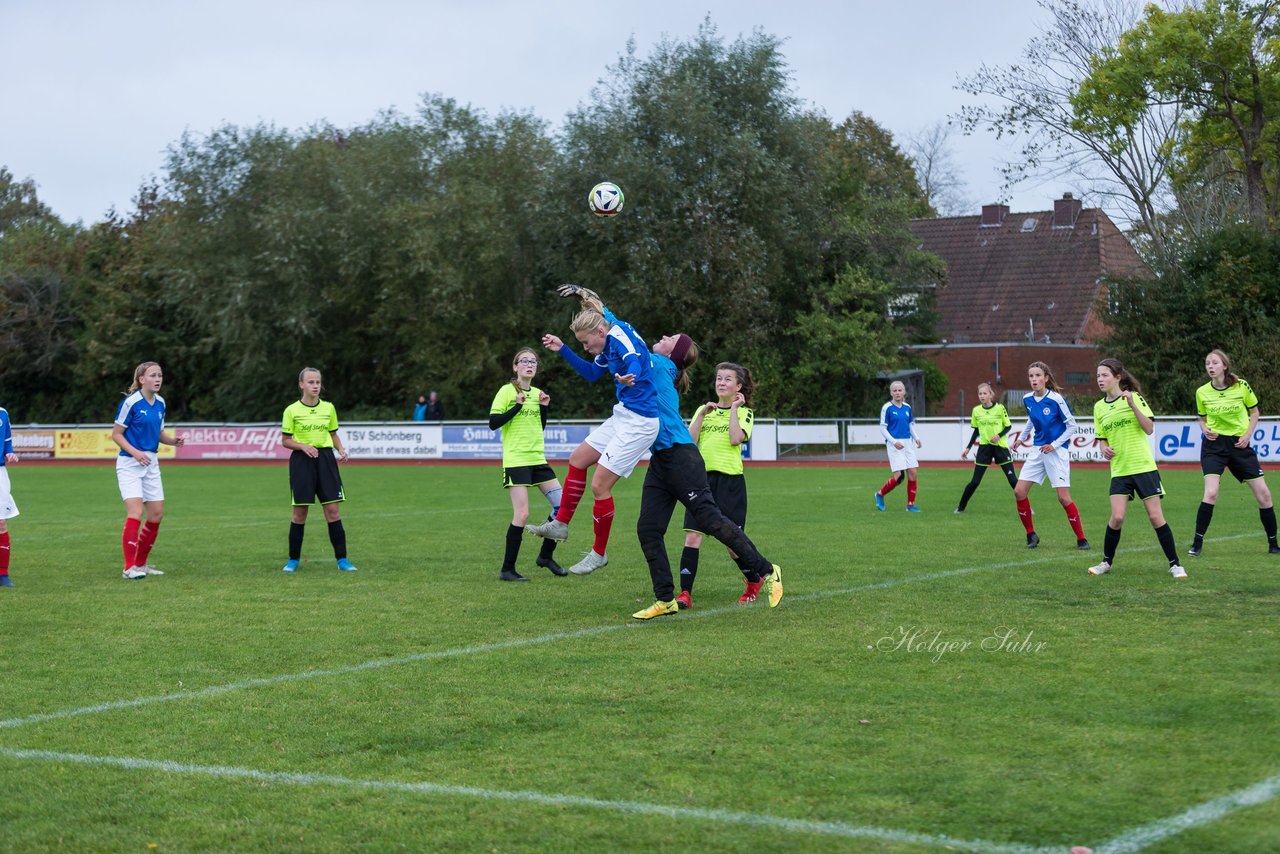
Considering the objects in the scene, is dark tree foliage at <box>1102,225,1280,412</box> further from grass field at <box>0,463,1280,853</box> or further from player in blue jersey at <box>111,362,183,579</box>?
player in blue jersey at <box>111,362,183,579</box>

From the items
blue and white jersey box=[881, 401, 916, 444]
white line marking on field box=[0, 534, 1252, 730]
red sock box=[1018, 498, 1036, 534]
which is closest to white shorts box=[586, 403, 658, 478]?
white line marking on field box=[0, 534, 1252, 730]

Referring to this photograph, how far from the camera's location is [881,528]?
51.1ft

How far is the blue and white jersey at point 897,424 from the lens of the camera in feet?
62.9

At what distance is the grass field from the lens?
4527 mm

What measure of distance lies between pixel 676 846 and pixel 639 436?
16.1 feet

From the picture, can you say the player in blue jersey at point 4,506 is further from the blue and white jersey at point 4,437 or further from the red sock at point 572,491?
the red sock at point 572,491

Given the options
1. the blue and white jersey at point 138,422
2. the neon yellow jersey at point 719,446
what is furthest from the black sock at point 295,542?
the neon yellow jersey at point 719,446

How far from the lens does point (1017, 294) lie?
1992 inches

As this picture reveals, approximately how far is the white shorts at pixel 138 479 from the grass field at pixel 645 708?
0.80 meters

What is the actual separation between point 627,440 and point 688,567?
3.50 ft

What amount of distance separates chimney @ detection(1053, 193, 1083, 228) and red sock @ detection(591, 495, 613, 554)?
157 feet

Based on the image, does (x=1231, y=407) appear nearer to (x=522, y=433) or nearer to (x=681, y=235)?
(x=522, y=433)

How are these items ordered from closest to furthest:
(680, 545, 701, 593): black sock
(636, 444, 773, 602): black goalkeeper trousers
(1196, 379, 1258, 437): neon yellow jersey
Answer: (636, 444, 773, 602): black goalkeeper trousers
(680, 545, 701, 593): black sock
(1196, 379, 1258, 437): neon yellow jersey

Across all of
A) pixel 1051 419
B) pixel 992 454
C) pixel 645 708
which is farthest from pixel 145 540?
pixel 992 454
